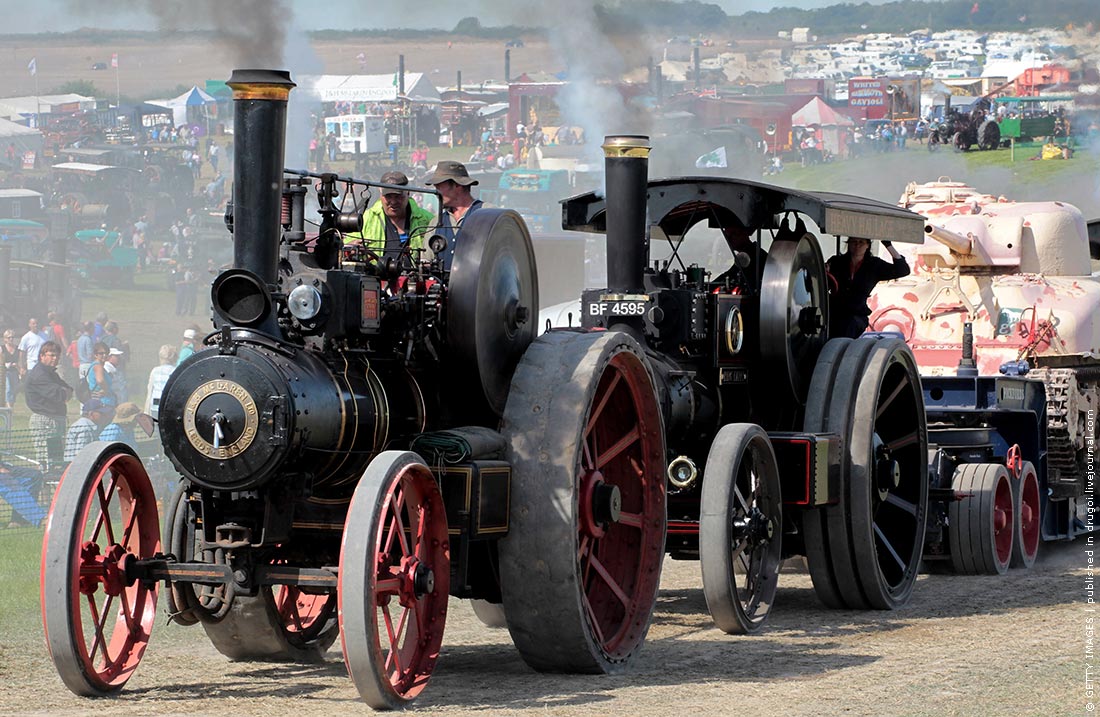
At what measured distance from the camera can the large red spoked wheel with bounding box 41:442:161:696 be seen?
577 cm

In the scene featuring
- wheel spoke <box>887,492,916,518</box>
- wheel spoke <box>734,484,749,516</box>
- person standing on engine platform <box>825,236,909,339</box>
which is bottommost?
wheel spoke <box>887,492,916,518</box>

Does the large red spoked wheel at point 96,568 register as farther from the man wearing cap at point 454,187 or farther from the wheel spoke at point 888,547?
the wheel spoke at point 888,547

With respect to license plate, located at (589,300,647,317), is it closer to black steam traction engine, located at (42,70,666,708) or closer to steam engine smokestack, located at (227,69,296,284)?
black steam traction engine, located at (42,70,666,708)

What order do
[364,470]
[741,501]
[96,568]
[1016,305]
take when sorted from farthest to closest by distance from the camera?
[1016,305] → [741,501] → [364,470] → [96,568]

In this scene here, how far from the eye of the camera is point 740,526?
809 cm

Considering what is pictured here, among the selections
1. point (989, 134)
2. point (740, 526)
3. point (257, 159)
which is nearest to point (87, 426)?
point (740, 526)

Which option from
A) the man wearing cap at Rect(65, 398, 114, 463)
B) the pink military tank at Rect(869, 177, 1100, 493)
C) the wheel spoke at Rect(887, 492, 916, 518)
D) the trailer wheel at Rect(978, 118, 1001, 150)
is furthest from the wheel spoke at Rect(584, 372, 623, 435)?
the trailer wheel at Rect(978, 118, 1001, 150)

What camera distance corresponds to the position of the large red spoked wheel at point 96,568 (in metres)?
5.77

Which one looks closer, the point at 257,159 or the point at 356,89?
the point at 257,159

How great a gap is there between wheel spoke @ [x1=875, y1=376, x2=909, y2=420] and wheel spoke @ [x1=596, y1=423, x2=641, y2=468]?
2553 millimetres

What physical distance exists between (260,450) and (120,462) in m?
0.67

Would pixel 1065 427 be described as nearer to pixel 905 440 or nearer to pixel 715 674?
pixel 905 440

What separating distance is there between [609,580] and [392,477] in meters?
1.72

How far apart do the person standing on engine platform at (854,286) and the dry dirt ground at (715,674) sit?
184 centimetres
